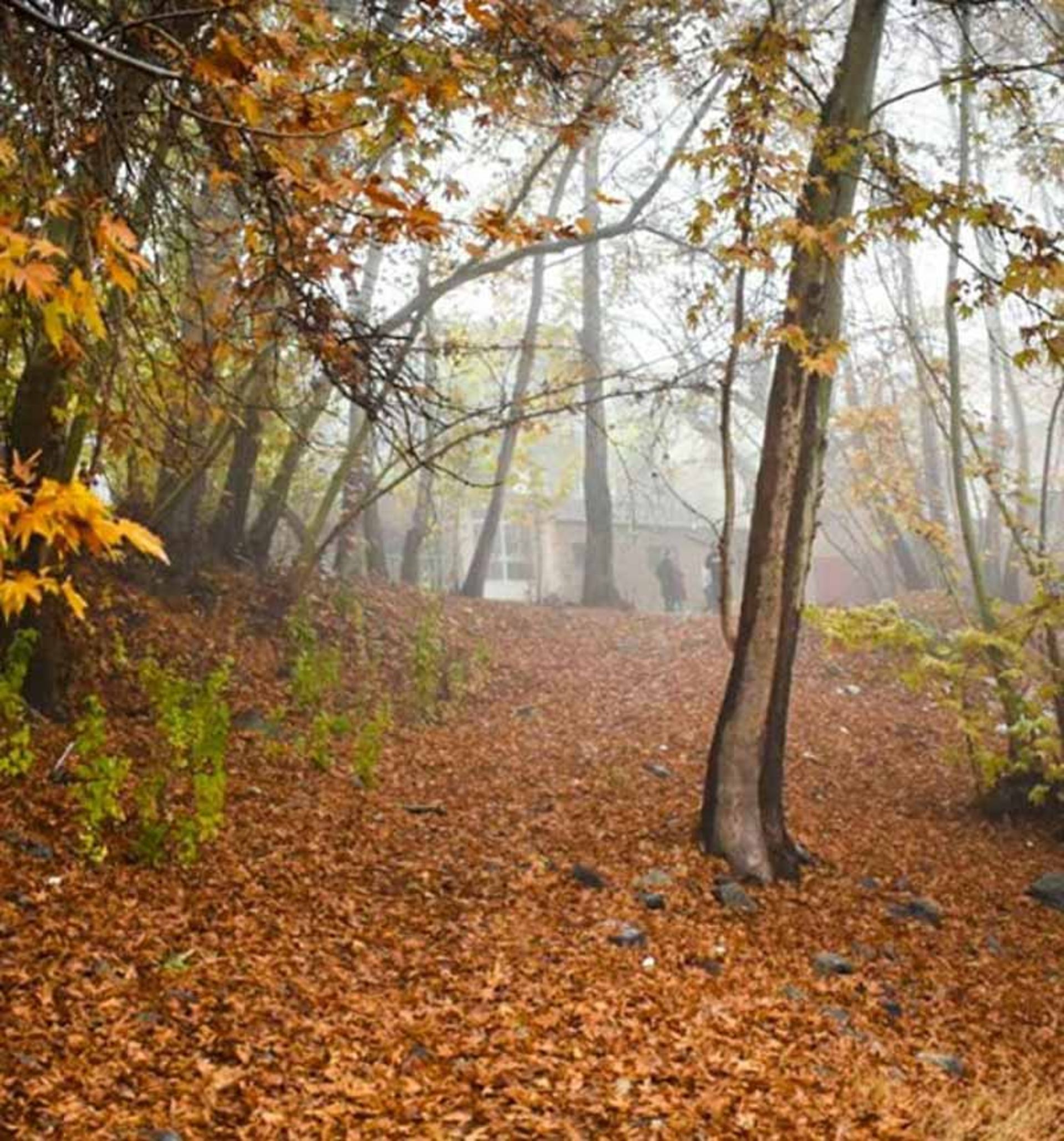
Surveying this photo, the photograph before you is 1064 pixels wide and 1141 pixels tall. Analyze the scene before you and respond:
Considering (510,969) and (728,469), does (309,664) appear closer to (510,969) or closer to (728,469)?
(728,469)

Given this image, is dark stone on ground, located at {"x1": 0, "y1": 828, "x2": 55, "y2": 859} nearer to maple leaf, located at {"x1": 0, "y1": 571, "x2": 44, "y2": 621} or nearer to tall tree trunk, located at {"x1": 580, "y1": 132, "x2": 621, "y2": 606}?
maple leaf, located at {"x1": 0, "y1": 571, "x2": 44, "y2": 621}

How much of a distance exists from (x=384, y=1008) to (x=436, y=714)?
6.79 metres

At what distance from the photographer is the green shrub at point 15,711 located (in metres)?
5.58

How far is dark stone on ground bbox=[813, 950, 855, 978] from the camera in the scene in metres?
5.72

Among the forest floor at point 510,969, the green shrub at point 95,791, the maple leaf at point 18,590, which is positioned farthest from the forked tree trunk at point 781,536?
the maple leaf at point 18,590

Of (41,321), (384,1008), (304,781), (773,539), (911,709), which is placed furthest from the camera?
(911,709)

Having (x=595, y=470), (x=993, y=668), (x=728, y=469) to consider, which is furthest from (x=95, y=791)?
(x=595, y=470)

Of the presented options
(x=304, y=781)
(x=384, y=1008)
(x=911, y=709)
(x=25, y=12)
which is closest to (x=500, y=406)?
(x=304, y=781)

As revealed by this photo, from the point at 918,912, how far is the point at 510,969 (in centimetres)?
325

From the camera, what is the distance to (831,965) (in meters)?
5.79

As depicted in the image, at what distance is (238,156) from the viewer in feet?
16.0

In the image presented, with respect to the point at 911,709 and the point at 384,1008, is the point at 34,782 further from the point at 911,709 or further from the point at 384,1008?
the point at 911,709

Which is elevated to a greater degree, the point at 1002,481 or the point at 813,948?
the point at 1002,481

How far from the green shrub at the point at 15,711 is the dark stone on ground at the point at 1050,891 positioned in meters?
6.80
